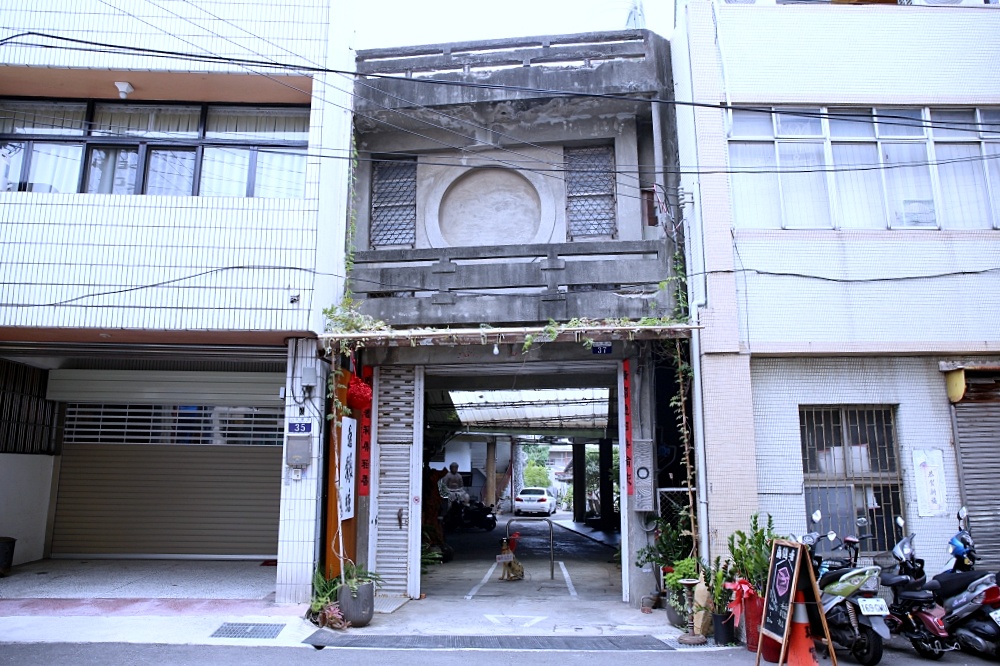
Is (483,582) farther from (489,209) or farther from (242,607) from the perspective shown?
(489,209)

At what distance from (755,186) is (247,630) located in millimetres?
8648

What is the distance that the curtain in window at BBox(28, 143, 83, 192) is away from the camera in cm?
1018

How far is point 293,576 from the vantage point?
9117 millimetres

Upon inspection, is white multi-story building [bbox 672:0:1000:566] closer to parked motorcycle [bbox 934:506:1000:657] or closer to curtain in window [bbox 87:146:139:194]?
parked motorcycle [bbox 934:506:1000:657]

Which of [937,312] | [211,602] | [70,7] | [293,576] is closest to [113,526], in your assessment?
[211,602]

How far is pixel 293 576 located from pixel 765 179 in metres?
8.31

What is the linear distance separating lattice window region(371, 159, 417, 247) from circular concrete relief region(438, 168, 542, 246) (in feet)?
1.80

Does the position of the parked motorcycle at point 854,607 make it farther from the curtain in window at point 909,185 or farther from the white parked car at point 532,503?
the white parked car at point 532,503

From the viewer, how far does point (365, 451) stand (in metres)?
11.1

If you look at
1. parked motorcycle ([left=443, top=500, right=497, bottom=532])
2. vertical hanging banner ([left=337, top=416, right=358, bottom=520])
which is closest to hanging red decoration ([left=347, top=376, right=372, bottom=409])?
vertical hanging banner ([left=337, top=416, right=358, bottom=520])

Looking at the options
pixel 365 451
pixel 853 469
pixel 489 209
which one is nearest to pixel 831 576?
pixel 853 469

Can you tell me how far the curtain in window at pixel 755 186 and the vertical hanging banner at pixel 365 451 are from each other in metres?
6.06

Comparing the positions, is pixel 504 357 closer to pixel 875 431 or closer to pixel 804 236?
pixel 804 236

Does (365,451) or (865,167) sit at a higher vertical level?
(865,167)
